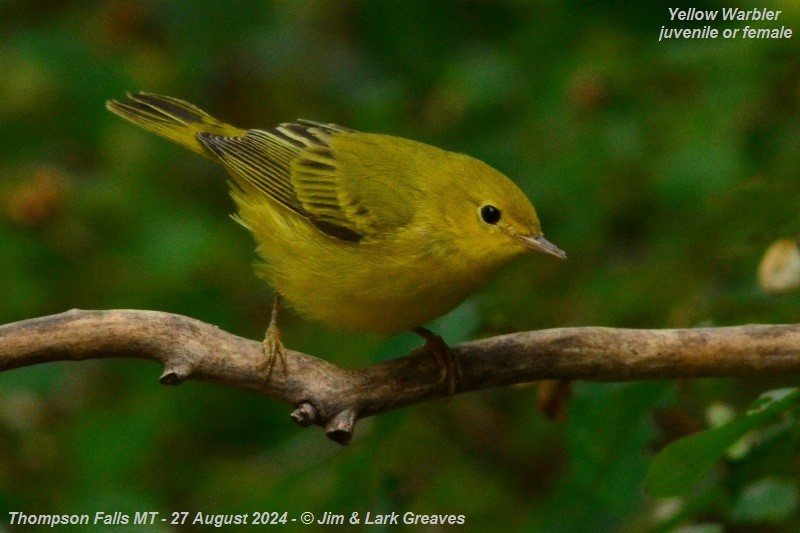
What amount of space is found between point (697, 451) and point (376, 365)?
3.18 ft

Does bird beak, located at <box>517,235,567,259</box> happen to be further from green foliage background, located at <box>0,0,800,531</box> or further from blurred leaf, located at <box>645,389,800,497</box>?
blurred leaf, located at <box>645,389,800,497</box>

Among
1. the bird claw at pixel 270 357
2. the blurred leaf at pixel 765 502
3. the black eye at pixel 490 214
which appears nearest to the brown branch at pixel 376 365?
Answer: the bird claw at pixel 270 357

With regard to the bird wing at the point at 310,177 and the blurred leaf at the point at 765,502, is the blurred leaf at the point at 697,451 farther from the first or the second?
the bird wing at the point at 310,177

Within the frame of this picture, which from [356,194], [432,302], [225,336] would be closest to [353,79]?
[356,194]

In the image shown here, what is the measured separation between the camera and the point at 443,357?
323 centimetres

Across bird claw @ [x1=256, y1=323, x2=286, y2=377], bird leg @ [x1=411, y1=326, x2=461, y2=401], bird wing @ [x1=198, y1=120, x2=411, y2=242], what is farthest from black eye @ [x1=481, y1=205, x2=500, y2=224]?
bird claw @ [x1=256, y1=323, x2=286, y2=377]

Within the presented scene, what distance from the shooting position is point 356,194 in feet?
12.6

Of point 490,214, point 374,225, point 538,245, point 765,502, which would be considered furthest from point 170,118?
point 765,502

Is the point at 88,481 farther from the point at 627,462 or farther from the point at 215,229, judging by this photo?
the point at 627,462

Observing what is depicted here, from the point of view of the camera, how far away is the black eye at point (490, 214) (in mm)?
3531

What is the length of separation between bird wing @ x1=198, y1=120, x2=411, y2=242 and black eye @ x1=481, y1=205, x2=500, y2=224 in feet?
0.91

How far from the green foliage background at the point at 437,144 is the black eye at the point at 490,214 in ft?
0.95

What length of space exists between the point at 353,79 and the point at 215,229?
1.65 m

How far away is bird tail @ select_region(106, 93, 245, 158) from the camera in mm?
4457
